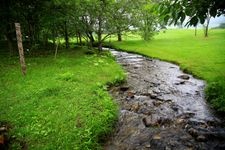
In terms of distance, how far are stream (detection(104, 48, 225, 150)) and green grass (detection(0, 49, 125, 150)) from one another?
960 mm

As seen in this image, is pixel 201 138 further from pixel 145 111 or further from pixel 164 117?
pixel 145 111

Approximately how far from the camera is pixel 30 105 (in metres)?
15.8

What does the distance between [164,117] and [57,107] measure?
6039 millimetres

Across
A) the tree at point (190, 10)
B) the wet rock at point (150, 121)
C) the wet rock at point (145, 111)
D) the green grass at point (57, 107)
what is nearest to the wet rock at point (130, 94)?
the green grass at point (57, 107)

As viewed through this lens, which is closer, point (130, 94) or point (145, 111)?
point (145, 111)

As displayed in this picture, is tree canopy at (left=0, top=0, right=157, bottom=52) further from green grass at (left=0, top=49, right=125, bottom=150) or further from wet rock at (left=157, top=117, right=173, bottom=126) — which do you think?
wet rock at (left=157, top=117, right=173, bottom=126)

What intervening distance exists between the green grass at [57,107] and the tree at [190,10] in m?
8.23

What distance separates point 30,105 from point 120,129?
5686mm

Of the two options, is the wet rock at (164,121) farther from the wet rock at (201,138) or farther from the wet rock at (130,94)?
the wet rock at (130,94)

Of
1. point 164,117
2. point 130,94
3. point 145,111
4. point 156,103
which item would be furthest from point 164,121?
point 130,94

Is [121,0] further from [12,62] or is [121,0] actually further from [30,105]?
[30,105]

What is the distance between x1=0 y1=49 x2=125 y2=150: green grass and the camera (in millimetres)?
12156

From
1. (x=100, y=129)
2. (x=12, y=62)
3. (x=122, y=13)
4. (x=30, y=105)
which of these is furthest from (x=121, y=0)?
(x=100, y=129)

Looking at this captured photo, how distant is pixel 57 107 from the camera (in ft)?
50.8
